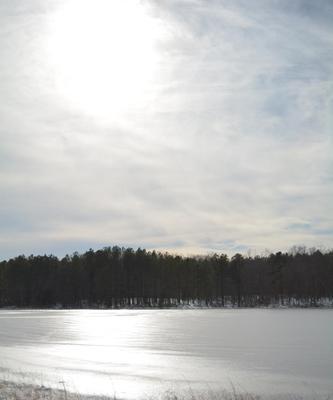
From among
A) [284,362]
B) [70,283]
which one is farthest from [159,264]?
[284,362]

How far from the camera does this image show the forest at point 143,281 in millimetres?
124625

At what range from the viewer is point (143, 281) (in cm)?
12800

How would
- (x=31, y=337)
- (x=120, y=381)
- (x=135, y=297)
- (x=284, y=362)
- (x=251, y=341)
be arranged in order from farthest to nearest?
(x=135, y=297), (x=31, y=337), (x=251, y=341), (x=284, y=362), (x=120, y=381)

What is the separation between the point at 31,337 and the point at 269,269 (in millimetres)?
97110

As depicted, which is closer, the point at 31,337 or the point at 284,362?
→ the point at 284,362

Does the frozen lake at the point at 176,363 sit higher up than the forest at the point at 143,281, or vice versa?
the forest at the point at 143,281

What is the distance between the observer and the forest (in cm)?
12462

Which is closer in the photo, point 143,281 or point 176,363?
point 176,363

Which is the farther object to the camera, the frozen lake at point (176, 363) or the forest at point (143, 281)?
the forest at point (143, 281)

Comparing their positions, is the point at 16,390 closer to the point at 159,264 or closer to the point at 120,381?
the point at 120,381

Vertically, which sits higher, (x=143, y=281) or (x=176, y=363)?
(x=143, y=281)

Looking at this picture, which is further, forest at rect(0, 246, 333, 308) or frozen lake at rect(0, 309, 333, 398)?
forest at rect(0, 246, 333, 308)

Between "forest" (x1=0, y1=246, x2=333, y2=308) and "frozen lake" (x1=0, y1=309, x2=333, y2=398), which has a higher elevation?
"forest" (x1=0, y1=246, x2=333, y2=308)

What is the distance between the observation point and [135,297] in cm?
13875
